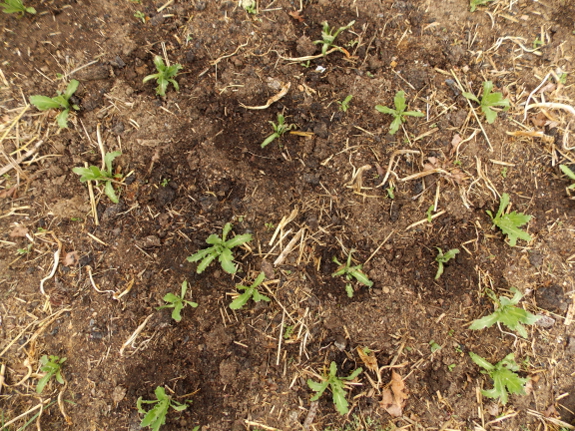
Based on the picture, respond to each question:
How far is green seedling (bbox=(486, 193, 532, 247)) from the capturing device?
2.26m

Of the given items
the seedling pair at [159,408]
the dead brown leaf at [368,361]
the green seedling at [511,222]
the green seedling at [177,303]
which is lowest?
the seedling pair at [159,408]

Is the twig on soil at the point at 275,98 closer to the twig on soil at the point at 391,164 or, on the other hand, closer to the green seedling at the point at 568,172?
the twig on soil at the point at 391,164

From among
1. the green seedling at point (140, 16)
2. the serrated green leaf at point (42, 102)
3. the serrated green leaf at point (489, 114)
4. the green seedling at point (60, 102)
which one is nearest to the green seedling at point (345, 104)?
the serrated green leaf at point (489, 114)

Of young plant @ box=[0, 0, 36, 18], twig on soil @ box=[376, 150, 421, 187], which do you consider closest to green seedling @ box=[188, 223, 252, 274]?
twig on soil @ box=[376, 150, 421, 187]

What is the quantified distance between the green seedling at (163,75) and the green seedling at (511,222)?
2.23 m

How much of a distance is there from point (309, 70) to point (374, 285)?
4.90ft

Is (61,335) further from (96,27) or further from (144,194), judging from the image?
(96,27)

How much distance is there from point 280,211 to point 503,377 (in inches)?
68.7

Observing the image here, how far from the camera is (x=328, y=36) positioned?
235 centimetres

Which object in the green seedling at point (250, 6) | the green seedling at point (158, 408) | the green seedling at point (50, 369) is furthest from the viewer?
the green seedling at point (250, 6)

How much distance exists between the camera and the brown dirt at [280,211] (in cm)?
224

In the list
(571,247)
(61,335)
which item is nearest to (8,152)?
(61,335)

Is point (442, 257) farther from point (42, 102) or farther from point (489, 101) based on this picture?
point (42, 102)

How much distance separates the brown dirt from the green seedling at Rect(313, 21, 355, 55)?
0.07m
